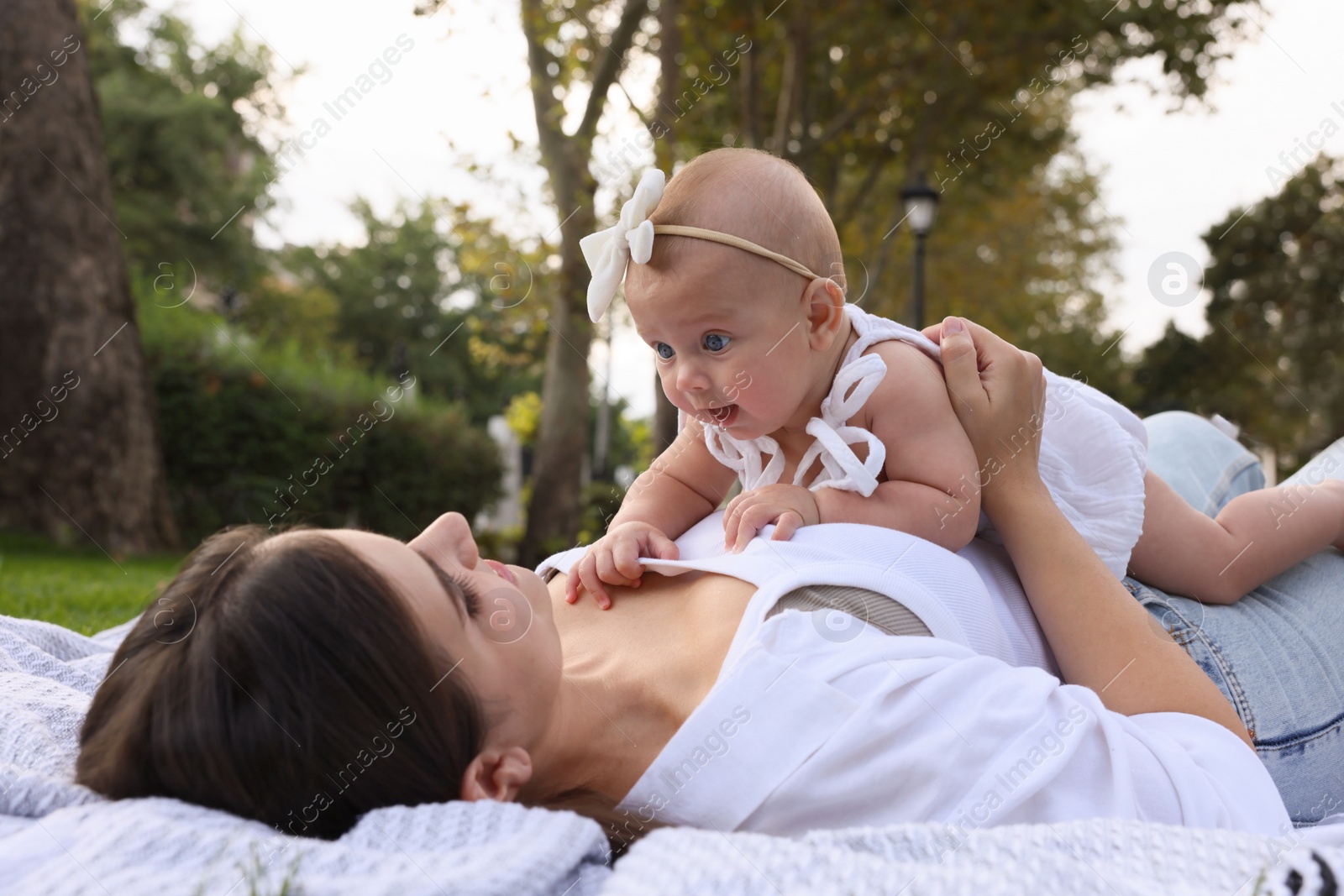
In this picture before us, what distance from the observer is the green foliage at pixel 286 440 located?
36.9 ft

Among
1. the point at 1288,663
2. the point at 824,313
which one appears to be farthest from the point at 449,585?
the point at 1288,663

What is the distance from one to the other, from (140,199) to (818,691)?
29.1 meters

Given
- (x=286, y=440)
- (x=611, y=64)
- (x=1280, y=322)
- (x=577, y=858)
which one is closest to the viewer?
(x=577, y=858)

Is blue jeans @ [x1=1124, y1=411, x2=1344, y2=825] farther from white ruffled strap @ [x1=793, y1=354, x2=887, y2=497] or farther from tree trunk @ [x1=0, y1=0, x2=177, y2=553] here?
tree trunk @ [x1=0, y1=0, x2=177, y2=553]

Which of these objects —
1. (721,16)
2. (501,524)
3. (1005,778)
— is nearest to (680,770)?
(1005,778)

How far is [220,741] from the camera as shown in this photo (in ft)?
4.74

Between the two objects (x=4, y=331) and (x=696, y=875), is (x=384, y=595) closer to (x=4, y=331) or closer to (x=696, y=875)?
(x=696, y=875)

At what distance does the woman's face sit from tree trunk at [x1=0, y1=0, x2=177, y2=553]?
795cm

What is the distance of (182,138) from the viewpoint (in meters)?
26.2

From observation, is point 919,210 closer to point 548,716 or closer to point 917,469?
point 917,469

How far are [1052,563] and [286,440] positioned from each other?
37.8ft

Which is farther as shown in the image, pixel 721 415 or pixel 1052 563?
pixel 721 415

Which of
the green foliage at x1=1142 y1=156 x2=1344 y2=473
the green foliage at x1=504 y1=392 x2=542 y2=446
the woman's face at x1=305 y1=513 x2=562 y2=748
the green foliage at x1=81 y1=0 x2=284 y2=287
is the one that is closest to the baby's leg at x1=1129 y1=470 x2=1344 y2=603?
the woman's face at x1=305 y1=513 x2=562 y2=748

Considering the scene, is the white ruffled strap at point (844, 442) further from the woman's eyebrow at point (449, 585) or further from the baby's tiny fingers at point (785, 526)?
the woman's eyebrow at point (449, 585)
